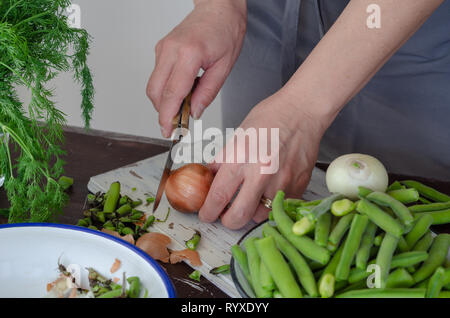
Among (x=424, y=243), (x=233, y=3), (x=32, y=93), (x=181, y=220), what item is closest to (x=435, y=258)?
(x=424, y=243)

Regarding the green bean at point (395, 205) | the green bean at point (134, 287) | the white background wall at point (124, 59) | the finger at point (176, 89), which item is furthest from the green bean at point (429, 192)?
the white background wall at point (124, 59)

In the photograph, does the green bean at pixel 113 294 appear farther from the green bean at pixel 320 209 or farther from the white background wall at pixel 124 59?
the white background wall at pixel 124 59

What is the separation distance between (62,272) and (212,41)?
67 centimetres

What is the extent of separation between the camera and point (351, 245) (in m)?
0.68

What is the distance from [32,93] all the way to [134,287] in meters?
0.41

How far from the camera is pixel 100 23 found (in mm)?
2738

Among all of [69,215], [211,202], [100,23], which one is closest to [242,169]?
[211,202]

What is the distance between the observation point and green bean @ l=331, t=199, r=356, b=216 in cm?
72

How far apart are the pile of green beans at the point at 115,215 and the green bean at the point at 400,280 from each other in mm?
476

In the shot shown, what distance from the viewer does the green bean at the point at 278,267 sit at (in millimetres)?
658

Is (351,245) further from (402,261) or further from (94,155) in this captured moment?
(94,155)

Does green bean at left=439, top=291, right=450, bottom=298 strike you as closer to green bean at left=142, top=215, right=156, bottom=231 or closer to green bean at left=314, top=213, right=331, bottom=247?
green bean at left=314, top=213, right=331, bottom=247
